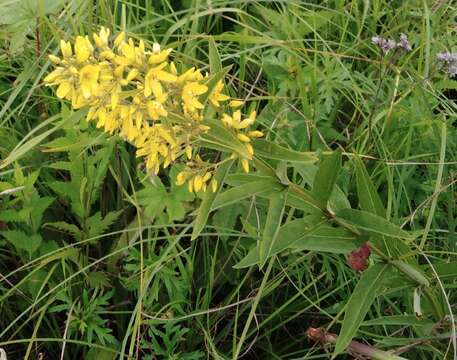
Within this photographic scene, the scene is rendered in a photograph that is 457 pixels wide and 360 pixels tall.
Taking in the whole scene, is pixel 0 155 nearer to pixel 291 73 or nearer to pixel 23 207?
pixel 23 207

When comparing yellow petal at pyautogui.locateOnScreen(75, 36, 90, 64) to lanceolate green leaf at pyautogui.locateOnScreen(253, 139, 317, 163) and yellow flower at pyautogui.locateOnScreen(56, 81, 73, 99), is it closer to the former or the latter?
yellow flower at pyautogui.locateOnScreen(56, 81, 73, 99)

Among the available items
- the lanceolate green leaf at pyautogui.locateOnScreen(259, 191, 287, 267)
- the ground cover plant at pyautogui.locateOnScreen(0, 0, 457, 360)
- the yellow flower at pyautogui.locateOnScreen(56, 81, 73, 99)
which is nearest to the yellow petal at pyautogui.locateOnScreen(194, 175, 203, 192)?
the ground cover plant at pyautogui.locateOnScreen(0, 0, 457, 360)

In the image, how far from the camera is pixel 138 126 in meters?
0.89

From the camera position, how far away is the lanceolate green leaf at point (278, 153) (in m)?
0.97

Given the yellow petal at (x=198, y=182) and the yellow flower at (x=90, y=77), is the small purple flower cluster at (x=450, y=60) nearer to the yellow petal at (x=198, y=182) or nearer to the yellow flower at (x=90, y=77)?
the yellow petal at (x=198, y=182)

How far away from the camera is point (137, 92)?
2.89 feet

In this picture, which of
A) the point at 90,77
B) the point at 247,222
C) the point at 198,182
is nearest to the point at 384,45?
the point at 247,222

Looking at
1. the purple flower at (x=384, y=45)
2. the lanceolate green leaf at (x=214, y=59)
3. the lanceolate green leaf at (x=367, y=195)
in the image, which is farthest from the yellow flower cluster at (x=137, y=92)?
the purple flower at (x=384, y=45)

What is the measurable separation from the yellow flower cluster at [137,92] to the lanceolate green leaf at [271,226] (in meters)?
0.11

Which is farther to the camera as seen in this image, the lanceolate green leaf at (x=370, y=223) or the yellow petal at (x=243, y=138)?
the lanceolate green leaf at (x=370, y=223)

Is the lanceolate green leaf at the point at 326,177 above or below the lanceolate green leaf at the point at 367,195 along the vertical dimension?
above

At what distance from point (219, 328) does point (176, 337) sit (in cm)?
14

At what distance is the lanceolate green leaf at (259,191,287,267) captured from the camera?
3.28 feet

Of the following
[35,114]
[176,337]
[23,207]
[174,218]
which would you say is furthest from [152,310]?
[35,114]
